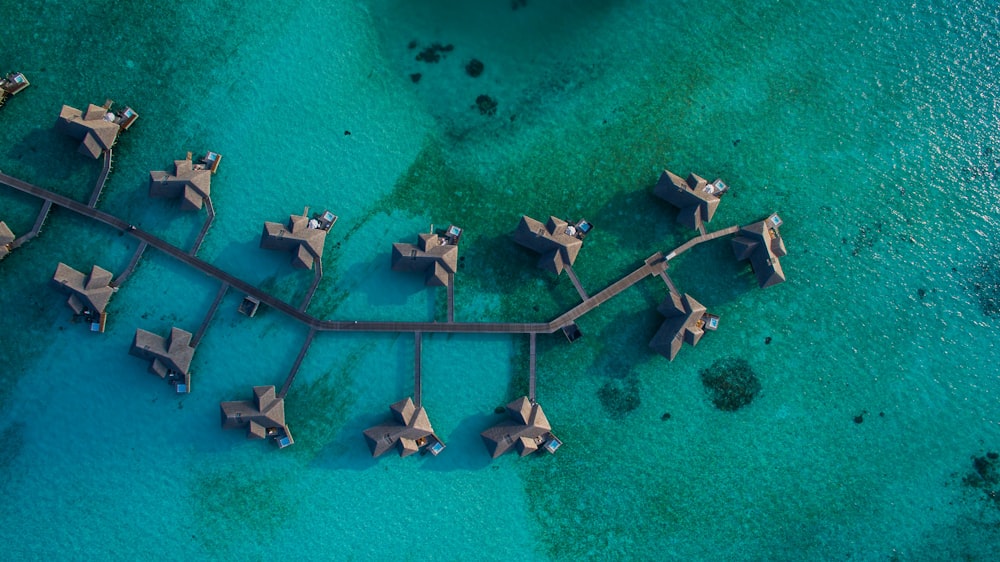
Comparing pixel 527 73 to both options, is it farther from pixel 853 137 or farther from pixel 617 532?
pixel 617 532

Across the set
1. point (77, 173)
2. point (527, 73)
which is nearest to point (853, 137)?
point (527, 73)

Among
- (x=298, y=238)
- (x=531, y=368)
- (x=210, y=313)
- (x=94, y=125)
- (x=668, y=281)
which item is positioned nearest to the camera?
(x=94, y=125)

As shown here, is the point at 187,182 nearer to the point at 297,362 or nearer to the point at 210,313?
the point at 210,313

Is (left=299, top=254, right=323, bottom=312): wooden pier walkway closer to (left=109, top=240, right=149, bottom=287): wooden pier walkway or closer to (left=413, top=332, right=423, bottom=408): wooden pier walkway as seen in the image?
(left=413, top=332, right=423, bottom=408): wooden pier walkway

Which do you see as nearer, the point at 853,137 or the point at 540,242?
the point at 540,242

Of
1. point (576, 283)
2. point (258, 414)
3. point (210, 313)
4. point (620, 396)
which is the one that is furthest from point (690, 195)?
point (210, 313)

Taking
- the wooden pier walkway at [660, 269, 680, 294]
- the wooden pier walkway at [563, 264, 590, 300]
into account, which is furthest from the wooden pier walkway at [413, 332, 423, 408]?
the wooden pier walkway at [660, 269, 680, 294]
